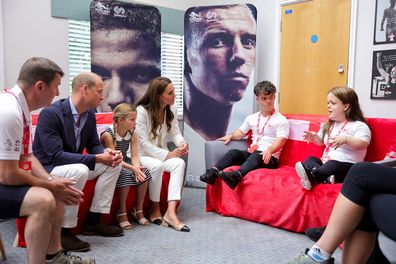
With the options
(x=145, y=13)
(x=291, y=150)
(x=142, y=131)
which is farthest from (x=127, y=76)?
(x=291, y=150)

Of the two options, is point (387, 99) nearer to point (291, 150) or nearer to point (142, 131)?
point (291, 150)

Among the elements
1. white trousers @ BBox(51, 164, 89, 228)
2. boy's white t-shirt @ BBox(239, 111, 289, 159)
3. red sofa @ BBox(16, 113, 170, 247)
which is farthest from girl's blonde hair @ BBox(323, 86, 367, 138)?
white trousers @ BBox(51, 164, 89, 228)

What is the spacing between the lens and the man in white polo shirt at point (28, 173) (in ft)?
5.32

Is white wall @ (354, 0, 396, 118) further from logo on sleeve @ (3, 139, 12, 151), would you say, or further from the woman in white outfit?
logo on sleeve @ (3, 139, 12, 151)

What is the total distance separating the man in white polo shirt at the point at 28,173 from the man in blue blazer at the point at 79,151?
48 cm

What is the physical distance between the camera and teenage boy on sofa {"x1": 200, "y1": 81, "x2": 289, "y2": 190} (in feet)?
10.2

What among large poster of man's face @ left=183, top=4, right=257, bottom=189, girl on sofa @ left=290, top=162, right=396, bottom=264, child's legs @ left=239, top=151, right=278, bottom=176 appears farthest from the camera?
large poster of man's face @ left=183, top=4, right=257, bottom=189

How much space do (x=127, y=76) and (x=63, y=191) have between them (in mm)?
2537

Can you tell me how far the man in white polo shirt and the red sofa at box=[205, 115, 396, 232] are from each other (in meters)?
1.53

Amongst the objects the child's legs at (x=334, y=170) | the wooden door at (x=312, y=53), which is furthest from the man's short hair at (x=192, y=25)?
the child's legs at (x=334, y=170)

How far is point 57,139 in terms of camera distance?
231 centimetres

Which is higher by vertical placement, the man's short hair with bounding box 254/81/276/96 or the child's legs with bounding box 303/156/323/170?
the man's short hair with bounding box 254/81/276/96

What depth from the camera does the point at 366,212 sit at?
153cm

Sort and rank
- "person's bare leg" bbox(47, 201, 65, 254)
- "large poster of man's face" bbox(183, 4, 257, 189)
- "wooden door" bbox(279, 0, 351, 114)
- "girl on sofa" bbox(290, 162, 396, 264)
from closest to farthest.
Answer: "girl on sofa" bbox(290, 162, 396, 264) < "person's bare leg" bbox(47, 201, 65, 254) < "wooden door" bbox(279, 0, 351, 114) < "large poster of man's face" bbox(183, 4, 257, 189)
